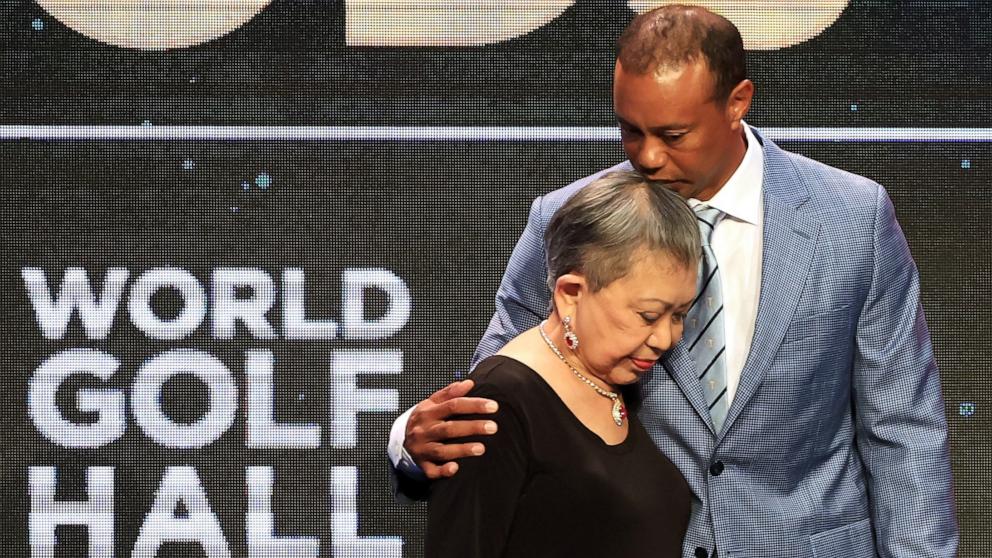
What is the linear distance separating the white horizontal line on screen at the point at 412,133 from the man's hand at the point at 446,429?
4.37 feet

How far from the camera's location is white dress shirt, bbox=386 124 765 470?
1.94 meters

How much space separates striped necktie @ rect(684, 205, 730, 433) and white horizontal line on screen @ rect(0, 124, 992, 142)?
1.12 metres

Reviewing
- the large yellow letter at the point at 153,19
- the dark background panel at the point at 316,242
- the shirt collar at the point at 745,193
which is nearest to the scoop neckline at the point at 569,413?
the shirt collar at the point at 745,193

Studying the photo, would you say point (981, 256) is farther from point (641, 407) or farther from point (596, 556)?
point (596, 556)

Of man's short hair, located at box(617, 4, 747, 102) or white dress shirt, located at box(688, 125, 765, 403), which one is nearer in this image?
man's short hair, located at box(617, 4, 747, 102)

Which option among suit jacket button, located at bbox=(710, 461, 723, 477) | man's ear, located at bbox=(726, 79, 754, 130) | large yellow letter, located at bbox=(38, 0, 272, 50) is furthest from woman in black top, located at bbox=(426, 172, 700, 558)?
large yellow letter, located at bbox=(38, 0, 272, 50)

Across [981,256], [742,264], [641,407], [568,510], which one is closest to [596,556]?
[568,510]

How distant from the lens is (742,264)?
1977mm

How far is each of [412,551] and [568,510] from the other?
5.08 feet

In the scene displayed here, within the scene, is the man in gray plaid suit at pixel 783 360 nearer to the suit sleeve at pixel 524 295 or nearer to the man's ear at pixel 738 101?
the man's ear at pixel 738 101

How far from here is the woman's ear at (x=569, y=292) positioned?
167 cm

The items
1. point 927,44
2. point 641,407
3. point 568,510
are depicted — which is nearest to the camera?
point 568,510

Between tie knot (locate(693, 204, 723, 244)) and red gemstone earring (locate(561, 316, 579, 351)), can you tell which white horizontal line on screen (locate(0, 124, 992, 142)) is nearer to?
tie knot (locate(693, 204, 723, 244))

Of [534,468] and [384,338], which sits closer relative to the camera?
[534,468]
